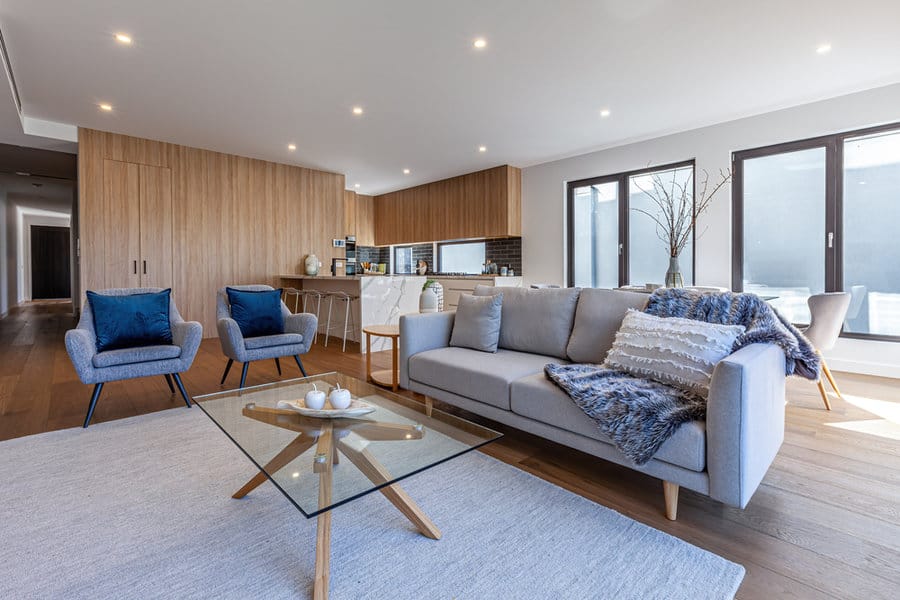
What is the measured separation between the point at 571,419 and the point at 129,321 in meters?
3.08

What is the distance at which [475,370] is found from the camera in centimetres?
245

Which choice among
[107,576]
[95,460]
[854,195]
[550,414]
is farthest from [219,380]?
[854,195]

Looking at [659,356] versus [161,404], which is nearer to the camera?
[659,356]

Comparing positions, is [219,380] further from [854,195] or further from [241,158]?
[854,195]

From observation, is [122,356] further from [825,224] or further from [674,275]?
[825,224]

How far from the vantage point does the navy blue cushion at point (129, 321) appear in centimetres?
299

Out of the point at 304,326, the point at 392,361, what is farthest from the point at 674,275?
the point at 304,326

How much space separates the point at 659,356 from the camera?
1.99 meters

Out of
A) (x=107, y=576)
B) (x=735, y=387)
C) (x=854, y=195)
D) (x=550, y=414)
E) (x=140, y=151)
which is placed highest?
(x=140, y=151)

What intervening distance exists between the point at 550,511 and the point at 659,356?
86 cm

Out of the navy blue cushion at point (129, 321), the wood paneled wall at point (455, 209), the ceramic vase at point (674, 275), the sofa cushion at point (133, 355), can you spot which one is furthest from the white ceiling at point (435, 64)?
the sofa cushion at point (133, 355)

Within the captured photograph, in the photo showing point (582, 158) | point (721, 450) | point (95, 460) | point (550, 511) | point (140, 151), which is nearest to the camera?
point (721, 450)

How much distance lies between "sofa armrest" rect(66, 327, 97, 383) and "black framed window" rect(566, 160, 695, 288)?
220 inches

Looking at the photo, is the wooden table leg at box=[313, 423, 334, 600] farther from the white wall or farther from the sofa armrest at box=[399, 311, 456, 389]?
the white wall
